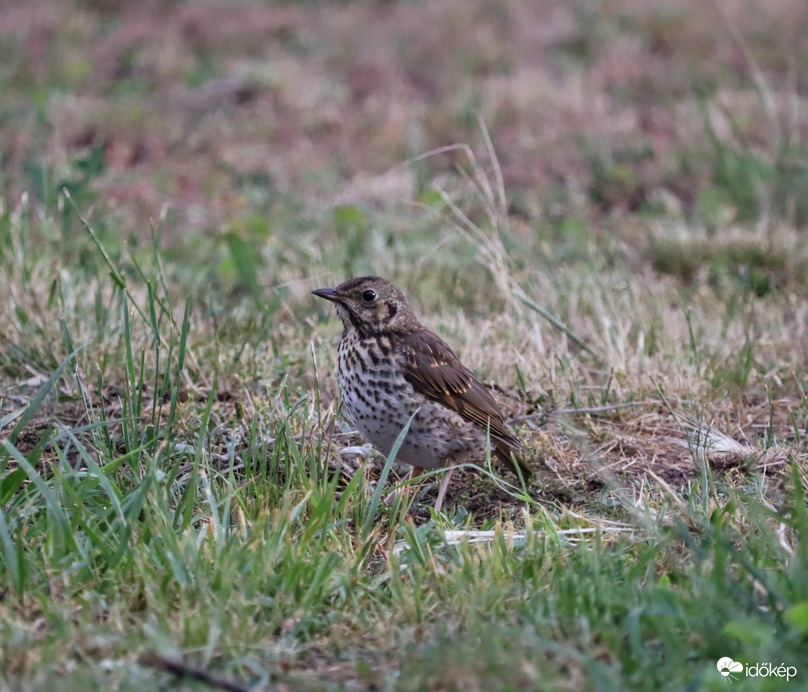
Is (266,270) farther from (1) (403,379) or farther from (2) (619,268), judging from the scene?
(1) (403,379)

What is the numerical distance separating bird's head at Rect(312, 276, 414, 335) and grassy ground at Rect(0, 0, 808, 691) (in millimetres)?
409

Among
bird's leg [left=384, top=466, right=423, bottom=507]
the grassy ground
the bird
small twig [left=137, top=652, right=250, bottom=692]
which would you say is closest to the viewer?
small twig [left=137, top=652, right=250, bottom=692]

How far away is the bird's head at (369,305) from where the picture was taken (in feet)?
14.7

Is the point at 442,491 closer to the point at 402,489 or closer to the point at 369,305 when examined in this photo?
the point at 402,489

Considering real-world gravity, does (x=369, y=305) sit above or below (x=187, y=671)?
above

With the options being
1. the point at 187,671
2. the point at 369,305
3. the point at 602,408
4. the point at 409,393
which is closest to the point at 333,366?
the point at 369,305

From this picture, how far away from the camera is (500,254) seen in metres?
5.53

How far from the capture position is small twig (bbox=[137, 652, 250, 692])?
7.86 ft

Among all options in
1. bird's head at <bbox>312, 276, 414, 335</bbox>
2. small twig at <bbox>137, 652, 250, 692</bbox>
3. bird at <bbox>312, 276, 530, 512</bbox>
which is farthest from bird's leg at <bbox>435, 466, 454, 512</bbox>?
small twig at <bbox>137, 652, 250, 692</bbox>

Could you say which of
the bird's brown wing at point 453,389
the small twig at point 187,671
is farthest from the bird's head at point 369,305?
the small twig at point 187,671

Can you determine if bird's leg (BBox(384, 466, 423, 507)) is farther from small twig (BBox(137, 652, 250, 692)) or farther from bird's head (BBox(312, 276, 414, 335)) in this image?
small twig (BBox(137, 652, 250, 692))

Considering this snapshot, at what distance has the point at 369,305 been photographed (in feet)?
14.8

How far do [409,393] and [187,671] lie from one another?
1940 millimetres

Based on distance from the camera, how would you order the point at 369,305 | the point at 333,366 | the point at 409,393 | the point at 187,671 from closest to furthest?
the point at 187,671
the point at 409,393
the point at 369,305
the point at 333,366
